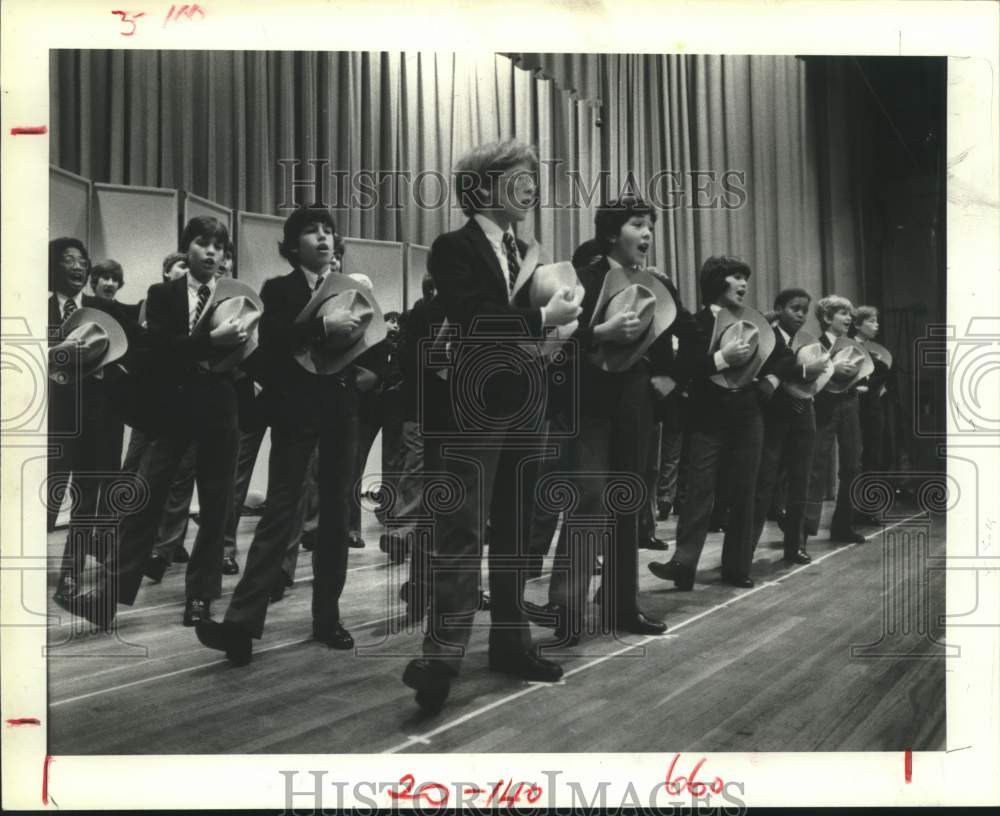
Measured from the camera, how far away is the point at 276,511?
226 centimetres

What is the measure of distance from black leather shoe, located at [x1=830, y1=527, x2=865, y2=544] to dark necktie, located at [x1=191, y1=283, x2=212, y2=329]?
1.80 meters

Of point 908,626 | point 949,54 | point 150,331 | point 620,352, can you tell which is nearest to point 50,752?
point 150,331

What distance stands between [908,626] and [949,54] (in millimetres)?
1563

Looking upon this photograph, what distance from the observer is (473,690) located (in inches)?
88.0

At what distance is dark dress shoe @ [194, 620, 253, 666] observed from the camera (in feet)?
7.35

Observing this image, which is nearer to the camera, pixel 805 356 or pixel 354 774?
pixel 354 774

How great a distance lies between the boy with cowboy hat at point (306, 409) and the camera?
2.24 m

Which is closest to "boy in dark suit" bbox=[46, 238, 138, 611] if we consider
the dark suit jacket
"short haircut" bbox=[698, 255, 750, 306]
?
the dark suit jacket

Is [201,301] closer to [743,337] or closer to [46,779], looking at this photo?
[46,779]

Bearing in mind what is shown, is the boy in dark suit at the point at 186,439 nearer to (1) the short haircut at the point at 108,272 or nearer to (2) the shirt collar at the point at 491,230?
(1) the short haircut at the point at 108,272

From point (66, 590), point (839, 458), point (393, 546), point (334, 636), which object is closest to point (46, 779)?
point (66, 590)

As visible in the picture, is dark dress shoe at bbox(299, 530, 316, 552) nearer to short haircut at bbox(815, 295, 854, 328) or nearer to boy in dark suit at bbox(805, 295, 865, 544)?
boy in dark suit at bbox(805, 295, 865, 544)

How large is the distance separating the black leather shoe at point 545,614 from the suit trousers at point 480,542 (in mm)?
29

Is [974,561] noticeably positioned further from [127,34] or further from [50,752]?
[127,34]
